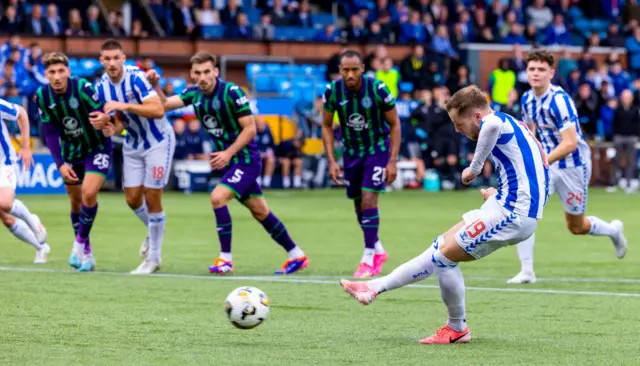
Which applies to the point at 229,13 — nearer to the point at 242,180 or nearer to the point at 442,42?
the point at 442,42

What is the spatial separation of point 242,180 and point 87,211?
4.84 feet

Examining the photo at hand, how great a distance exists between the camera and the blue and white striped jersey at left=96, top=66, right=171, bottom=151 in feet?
37.2

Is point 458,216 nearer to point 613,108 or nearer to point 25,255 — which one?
point 25,255

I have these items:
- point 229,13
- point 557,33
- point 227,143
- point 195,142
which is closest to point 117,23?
point 229,13

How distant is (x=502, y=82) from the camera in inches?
1107

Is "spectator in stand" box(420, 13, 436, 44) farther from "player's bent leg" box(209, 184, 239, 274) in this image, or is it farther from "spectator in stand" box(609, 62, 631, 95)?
"player's bent leg" box(209, 184, 239, 274)

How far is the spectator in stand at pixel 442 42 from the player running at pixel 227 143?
18936mm

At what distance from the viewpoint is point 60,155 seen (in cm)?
1170

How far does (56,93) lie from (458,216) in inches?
338

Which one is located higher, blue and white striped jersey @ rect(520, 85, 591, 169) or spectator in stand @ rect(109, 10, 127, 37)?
blue and white striped jersey @ rect(520, 85, 591, 169)

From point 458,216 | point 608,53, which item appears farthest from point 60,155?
point 608,53

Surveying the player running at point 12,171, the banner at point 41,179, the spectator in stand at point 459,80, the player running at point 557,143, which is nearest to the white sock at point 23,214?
the player running at point 12,171

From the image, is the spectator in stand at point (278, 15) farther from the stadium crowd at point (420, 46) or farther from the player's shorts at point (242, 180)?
the player's shorts at point (242, 180)

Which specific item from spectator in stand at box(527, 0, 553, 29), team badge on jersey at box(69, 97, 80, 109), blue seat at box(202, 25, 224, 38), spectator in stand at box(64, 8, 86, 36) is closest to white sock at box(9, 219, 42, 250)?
team badge on jersey at box(69, 97, 80, 109)
